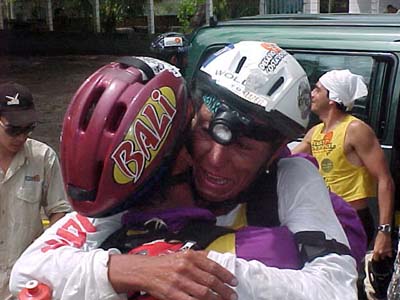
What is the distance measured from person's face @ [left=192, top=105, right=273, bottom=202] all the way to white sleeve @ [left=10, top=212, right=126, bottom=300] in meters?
0.24

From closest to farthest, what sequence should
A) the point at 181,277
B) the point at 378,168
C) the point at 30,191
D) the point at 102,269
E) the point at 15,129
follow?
the point at 181,277, the point at 102,269, the point at 15,129, the point at 30,191, the point at 378,168

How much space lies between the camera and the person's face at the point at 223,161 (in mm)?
1737

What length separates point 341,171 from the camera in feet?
14.4

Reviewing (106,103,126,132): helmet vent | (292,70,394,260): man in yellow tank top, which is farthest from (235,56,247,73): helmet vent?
(292,70,394,260): man in yellow tank top

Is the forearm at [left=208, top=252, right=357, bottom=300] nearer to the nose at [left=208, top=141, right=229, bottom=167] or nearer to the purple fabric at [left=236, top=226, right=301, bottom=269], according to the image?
the purple fabric at [left=236, top=226, right=301, bottom=269]

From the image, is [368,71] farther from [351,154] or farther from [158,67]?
[158,67]

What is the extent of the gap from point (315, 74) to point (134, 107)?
3137 mm

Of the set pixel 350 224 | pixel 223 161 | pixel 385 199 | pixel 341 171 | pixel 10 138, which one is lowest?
pixel 385 199

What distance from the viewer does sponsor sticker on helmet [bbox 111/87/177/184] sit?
64.9 inches

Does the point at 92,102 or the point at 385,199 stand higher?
the point at 92,102

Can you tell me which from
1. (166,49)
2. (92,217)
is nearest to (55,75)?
(166,49)

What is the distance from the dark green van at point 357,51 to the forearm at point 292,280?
261cm

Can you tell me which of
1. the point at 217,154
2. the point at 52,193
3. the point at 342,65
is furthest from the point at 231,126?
the point at 342,65

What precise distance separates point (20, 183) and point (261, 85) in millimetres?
2281
